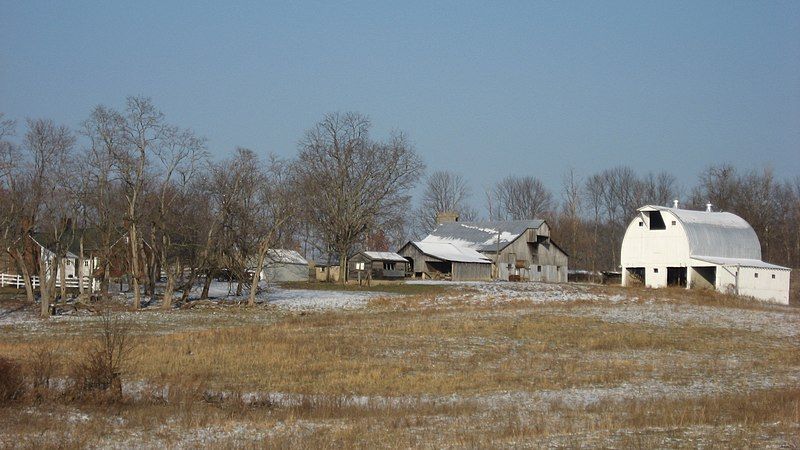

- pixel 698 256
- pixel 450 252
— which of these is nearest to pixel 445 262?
pixel 450 252

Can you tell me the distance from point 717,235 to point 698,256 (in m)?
4.23

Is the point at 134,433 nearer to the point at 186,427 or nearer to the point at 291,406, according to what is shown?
the point at 186,427

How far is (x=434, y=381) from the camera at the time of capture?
72.6 feet

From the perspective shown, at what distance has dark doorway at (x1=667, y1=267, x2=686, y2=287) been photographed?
6881 cm

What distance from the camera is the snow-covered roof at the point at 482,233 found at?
87.4 m

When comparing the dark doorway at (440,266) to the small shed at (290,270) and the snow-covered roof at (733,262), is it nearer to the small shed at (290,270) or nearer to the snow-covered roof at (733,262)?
the small shed at (290,270)

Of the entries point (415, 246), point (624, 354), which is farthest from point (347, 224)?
point (624, 354)

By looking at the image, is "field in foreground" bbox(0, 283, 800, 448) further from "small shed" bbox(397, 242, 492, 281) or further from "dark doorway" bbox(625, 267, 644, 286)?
"small shed" bbox(397, 242, 492, 281)

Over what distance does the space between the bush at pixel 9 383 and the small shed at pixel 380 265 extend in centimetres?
6256

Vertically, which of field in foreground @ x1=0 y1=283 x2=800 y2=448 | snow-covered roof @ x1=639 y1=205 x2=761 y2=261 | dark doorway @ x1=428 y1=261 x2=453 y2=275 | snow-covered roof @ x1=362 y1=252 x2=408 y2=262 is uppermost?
snow-covered roof @ x1=639 y1=205 x2=761 y2=261

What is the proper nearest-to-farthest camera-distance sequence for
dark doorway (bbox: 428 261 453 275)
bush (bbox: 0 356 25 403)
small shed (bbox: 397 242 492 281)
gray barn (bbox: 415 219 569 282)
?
bush (bbox: 0 356 25 403) < small shed (bbox: 397 242 492 281) < dark doorway (bbox: 428 261 453 275) < gray barn (bbox: 415 219 569 282)

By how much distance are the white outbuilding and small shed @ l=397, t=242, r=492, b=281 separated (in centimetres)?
1513

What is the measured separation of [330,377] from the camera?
2292cm

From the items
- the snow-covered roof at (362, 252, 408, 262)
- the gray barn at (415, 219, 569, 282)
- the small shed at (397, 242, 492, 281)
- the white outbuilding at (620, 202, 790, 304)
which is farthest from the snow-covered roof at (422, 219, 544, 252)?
the white outbuilding at (620, 202, 790, 304)
